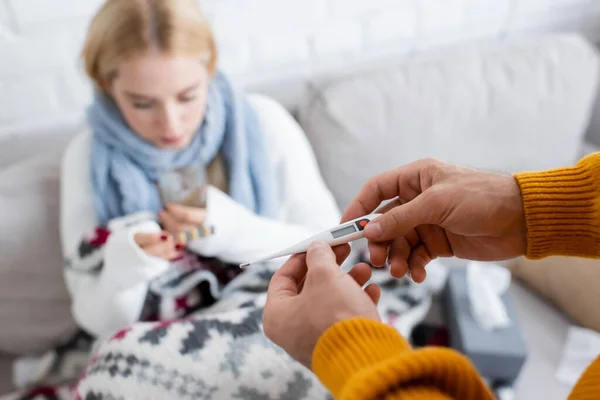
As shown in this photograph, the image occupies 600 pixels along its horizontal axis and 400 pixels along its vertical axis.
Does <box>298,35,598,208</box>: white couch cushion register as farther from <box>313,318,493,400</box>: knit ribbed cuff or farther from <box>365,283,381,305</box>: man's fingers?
<box>313,318,493,400</box>: knit ribbed cuff

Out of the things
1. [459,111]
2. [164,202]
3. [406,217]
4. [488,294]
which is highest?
[406,217]

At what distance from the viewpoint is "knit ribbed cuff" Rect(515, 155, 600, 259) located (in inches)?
19.8

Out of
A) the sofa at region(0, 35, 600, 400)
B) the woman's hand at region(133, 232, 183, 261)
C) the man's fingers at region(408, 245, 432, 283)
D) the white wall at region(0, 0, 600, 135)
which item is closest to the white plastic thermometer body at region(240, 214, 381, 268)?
the man's fingers at region(408, 245, 432, 283)

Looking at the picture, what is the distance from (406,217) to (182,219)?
0.45 m

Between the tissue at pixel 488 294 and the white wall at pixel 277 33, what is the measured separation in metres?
0.61

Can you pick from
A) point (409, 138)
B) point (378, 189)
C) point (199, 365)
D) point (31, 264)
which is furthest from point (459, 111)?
point (31, 264)

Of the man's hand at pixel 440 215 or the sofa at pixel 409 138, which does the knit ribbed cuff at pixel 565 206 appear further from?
the sofa at pixel 409 138

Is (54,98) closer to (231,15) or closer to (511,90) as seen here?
(231,15)

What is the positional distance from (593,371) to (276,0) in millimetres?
919

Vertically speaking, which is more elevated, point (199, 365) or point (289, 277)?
point (289, 277)

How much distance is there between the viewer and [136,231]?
2.54ft

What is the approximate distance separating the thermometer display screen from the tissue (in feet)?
1.57

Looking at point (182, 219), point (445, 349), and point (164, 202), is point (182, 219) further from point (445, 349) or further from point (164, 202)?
point (445, 349)

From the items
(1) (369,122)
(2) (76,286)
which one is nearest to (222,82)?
(1) (369,122)
